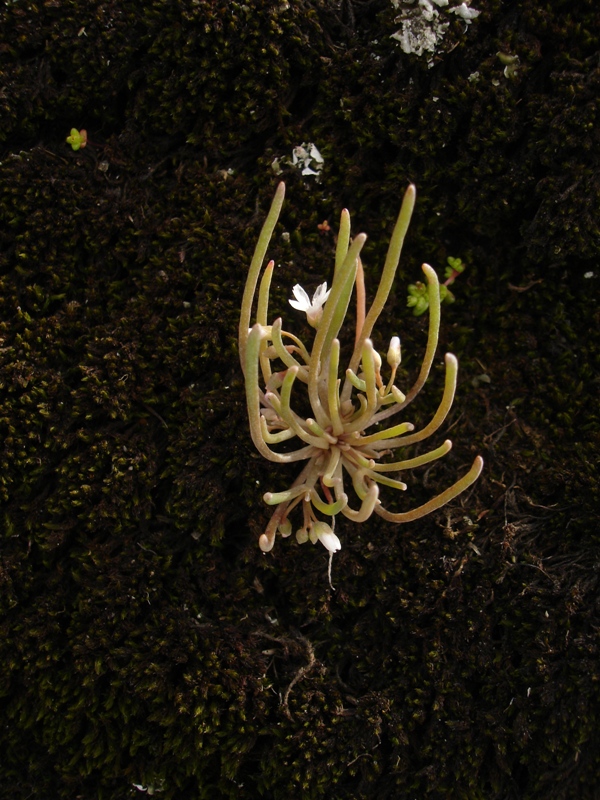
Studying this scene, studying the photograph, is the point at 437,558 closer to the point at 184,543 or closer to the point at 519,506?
the point at 519,506

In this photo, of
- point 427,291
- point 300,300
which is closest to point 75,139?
point 300,300

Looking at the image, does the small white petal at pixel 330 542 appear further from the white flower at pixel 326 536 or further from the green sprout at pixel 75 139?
the green sprout at pixel 75 139

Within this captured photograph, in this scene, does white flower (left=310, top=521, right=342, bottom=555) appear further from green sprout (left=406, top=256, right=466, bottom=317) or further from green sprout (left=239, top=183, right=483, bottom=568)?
green sprout (left=406, top=256, right=466, bottom=317)

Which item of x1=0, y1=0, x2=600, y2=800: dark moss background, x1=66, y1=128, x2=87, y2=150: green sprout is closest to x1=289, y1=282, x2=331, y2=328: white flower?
x1=0, y1=0, x2=600, y2=800: dark moss background

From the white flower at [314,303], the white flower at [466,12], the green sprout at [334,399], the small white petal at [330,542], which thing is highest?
the white flower at [466,12]

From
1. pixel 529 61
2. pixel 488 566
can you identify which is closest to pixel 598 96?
pixel 529 61

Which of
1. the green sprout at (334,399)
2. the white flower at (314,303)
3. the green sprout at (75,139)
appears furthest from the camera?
the green sprout at (75,139)

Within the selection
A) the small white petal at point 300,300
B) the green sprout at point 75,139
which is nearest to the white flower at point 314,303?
the small white petal at point 300,300
